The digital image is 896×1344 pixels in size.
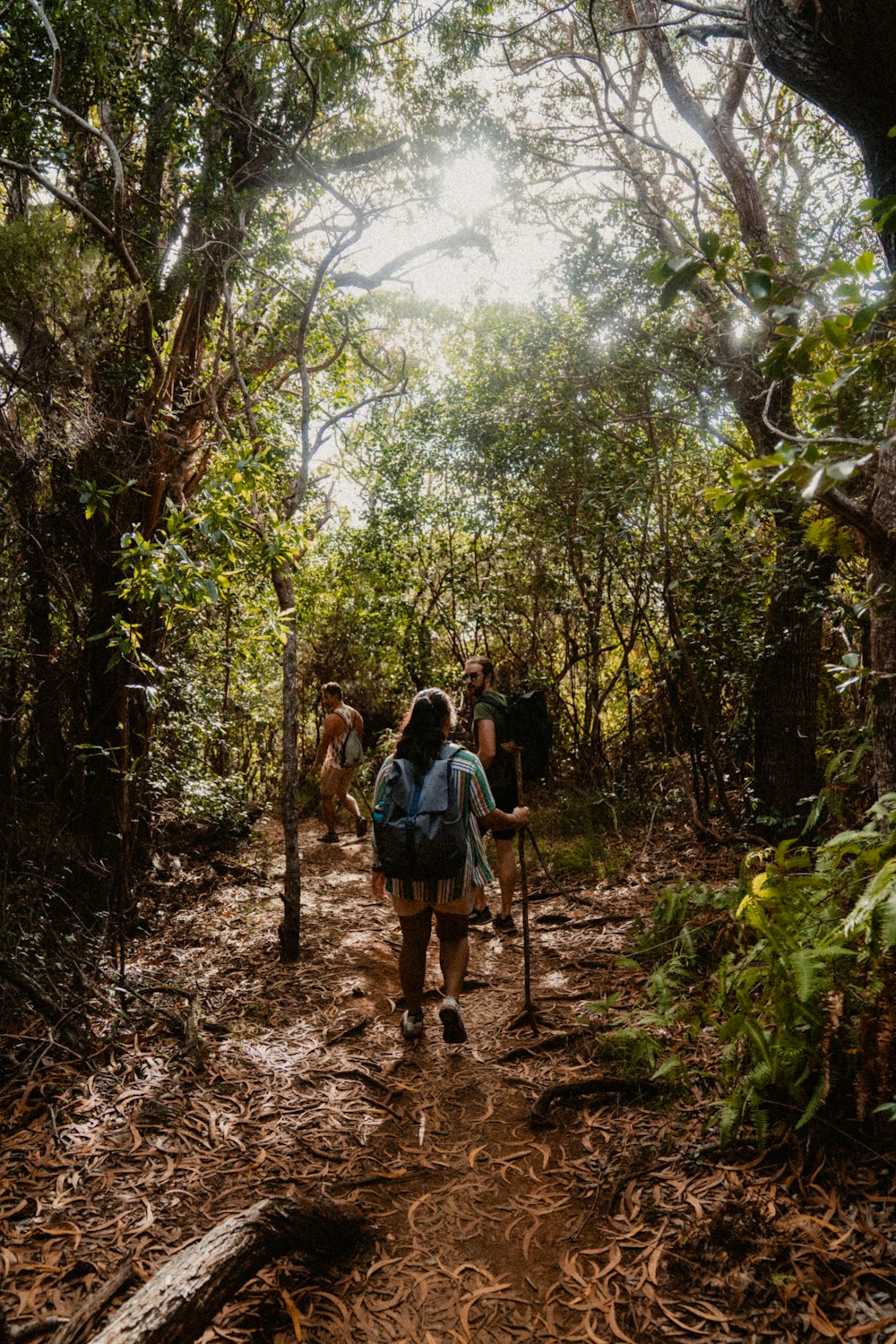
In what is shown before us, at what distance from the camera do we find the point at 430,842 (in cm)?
362

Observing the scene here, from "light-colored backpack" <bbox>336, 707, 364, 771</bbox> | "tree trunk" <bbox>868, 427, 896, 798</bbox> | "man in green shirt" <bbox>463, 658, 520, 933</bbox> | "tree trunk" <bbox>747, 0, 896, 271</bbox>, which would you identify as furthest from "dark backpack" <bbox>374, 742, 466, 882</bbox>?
"light-colored backpack" <bbox>336, 707, 364, 771</bbox>

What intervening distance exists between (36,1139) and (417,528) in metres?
8.33

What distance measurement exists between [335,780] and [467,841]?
19.3 ft

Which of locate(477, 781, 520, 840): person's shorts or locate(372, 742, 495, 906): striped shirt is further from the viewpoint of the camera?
locate(477, 781, 520, 840): person's shorts

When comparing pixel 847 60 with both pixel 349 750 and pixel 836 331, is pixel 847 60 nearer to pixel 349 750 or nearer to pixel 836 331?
pixel 836 331

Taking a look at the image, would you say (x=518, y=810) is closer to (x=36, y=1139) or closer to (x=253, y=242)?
(x=36, y=1139)

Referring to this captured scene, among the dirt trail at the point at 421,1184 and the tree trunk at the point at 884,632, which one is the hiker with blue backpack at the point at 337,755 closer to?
the dirt trail at the point at 421,1184

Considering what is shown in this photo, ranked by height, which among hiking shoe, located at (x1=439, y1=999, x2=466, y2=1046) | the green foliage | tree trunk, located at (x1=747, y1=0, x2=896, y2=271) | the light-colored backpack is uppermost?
tree trunk, located at (x1=747, y1=0, x2=896, y2=271)

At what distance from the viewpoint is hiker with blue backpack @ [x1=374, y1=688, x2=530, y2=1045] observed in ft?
12.0

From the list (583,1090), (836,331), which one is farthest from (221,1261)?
(836,331)

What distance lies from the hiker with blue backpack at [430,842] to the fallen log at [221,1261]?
56.0 inches

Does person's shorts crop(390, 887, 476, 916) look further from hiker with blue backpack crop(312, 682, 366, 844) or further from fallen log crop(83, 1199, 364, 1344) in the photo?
hiker with blue backpack crop(312, 682, 366, 844)

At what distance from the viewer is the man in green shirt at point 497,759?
553 centimetres

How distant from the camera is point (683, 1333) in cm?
204
